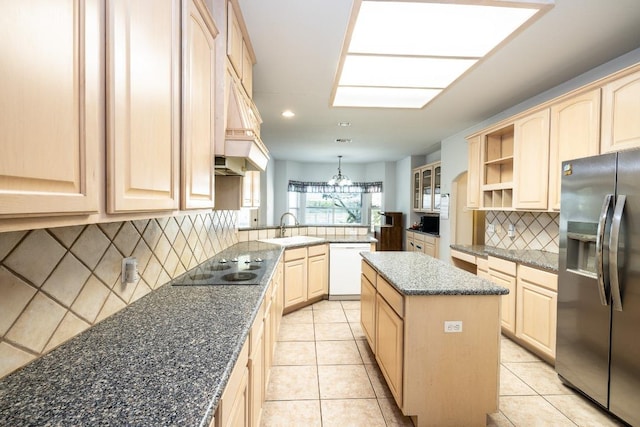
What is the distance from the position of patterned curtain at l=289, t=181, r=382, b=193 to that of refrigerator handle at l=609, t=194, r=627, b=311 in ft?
20.1

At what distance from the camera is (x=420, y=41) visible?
6.81 feet

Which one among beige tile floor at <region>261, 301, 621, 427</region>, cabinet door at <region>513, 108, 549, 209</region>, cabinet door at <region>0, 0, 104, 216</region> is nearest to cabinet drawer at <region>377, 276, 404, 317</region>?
beige tile floor at <region>261, 301, 621, 427</region>

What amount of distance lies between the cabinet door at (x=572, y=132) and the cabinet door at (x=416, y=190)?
3782mm

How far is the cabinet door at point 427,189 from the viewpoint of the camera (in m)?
5.88

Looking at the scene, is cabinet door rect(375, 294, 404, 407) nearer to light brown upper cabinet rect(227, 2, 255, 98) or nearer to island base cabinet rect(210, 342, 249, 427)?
island base cabinet rect(210, 342, 249, 427)

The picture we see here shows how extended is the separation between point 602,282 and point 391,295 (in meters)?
1.24

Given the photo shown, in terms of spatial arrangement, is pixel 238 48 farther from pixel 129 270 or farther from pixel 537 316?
pixel 537 316

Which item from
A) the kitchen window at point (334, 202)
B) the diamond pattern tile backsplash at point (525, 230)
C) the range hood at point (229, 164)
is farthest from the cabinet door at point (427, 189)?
the range hood at point (229, 164)

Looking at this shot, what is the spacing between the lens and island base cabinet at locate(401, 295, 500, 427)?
5.54ft

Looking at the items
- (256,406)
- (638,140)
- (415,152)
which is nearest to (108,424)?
(256,406)

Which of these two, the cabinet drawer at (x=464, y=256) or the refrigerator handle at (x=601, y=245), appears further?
the cabinet drawer at (x=464, y=256)

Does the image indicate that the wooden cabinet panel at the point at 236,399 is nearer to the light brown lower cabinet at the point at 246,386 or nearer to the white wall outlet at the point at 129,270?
the light brown lower cabinet at the point at 246,386

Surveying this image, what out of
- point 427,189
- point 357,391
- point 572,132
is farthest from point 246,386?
point 427,189

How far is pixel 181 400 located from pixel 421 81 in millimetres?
2932
